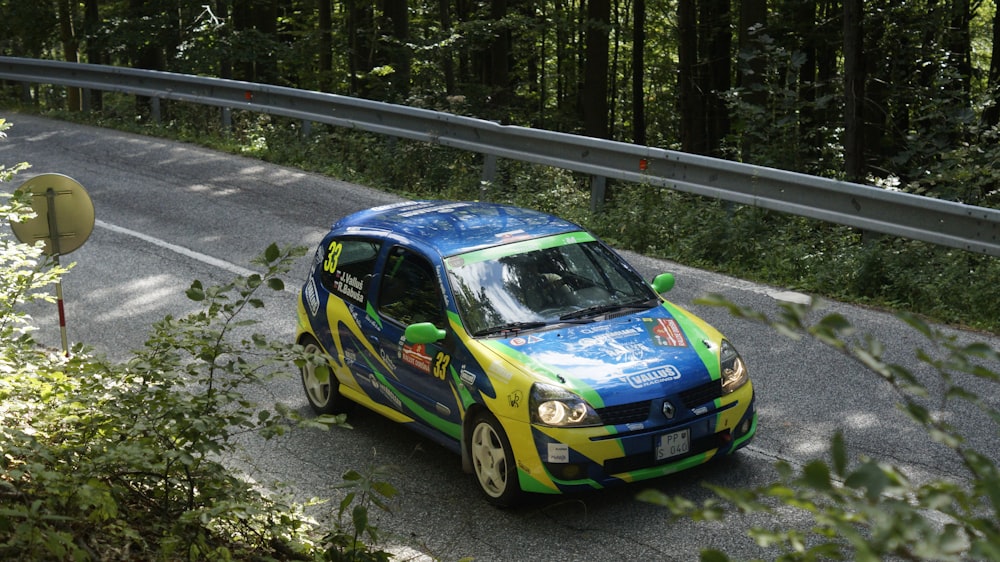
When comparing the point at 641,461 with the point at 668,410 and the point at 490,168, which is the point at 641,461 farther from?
the point at 490,168

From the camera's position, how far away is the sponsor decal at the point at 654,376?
6.43 m

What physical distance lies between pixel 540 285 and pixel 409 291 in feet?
3.07

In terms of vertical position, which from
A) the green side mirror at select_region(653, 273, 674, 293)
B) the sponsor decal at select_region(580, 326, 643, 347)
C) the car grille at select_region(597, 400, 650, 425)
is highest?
the green side mirror at select_region(653, 273, 674, 293)

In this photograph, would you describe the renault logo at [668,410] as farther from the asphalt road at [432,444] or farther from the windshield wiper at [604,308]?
the windshield wiper at [604,308]

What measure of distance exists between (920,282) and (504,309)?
4.93 m

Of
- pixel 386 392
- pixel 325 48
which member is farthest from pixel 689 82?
pixel 386 392

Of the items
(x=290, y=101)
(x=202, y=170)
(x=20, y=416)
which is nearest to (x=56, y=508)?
(x=20, y=416)

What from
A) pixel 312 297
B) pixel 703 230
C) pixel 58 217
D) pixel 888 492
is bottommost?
pixel 703 230

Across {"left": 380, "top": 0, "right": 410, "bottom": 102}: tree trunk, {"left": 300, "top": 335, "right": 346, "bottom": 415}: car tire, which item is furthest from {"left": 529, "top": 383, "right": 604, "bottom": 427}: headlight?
{"left": 380, "top": 0, "right": 410, "bottom": 102}: tree trunk

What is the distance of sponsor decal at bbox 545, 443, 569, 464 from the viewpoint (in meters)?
6.27

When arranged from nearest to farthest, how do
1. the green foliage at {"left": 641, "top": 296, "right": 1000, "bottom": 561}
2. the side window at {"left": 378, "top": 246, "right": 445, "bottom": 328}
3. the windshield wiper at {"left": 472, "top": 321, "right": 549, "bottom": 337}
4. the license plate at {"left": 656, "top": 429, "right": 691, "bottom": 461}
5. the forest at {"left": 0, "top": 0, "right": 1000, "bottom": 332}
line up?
the green foliage at {"left": 641, "top": 296, "right": 1000, "bottom": 561} → the license plate at {"left": 656, "top": 429, "right": 691, "bottom": 461} → the windshield wiper at {"left": 472, "top": 321, "right": 549, "bottom": 337} → the side window at {"left": 378, "top": 246, "right": 445, "bottom": 328} → the forest at {"left": 0, "top": 0, "right": 1000, "bottom": 332}

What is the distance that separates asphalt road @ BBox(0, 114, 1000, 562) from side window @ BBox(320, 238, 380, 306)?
0.99 m

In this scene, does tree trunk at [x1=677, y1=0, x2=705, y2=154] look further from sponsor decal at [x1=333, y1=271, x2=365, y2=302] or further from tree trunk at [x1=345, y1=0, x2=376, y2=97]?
sponsor decal at [x1=333, y1=271, x2=365, y2=302]

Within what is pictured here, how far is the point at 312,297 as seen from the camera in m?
8.57
